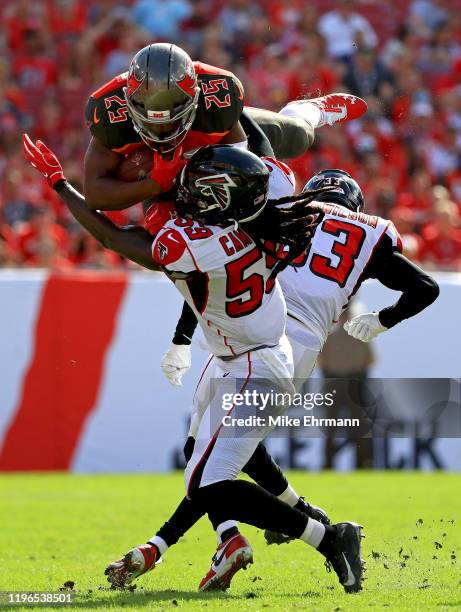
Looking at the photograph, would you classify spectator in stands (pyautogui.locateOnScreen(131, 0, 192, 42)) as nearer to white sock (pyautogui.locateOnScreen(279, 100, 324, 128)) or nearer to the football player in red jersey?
white sock (pyautogui.locateOnScreen(279, 100, 324, 128))

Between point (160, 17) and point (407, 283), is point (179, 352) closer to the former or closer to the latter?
point (407, 283)

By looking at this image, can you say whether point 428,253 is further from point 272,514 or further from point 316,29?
point 272,514

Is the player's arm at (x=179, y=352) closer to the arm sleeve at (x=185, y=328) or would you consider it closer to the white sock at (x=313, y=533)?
the arm sleeve at (x=185, y=328)

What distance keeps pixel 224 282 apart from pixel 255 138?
1.09 m

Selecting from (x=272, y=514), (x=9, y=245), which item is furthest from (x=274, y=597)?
(x=9, y=245)

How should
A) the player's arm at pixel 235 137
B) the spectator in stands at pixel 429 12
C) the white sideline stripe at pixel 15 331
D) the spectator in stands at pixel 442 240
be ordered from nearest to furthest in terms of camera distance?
1. the player's arm at pixel 235 137
2. the white sideline stripe at pixel 15 331
3. the spectator in stands at pixel 442 240
4. the spectator in stands at pixel 429 12

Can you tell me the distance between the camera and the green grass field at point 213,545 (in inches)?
192

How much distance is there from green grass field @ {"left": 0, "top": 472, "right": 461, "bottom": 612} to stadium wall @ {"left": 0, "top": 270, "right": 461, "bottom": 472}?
0.20m

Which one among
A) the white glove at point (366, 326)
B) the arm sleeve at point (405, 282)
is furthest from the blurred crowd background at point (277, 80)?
the arm sleeve at point (405, 282)

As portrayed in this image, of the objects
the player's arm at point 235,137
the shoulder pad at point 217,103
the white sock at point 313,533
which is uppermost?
the shoulder pad at point 217,103

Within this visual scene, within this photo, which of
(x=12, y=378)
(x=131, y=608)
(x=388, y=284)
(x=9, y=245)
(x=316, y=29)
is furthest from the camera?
(x=316, y=29)

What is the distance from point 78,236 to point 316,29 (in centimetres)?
437

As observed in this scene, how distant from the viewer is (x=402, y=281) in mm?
5570

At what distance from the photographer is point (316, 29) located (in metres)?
13.7
